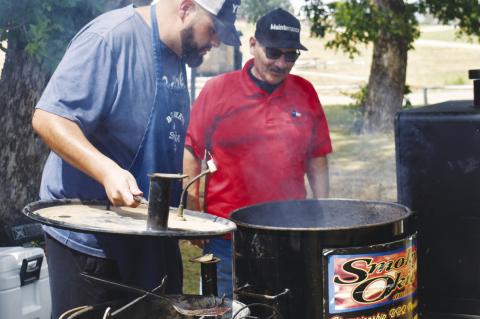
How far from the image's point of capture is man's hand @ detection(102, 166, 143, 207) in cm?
221

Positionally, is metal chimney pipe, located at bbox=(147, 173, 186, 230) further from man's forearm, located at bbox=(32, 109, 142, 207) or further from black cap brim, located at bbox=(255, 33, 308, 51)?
black cap brim, located at bbox=(255, 33, 308, 51)

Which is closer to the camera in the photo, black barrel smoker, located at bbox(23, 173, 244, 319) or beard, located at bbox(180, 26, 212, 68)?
black barrel smoker, located at bbox(23, 173, 244, 319)

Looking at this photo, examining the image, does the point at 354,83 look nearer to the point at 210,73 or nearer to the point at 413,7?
the point at 210,73

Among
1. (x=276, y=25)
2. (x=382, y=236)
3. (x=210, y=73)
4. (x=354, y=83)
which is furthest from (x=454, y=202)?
(x=354, y=83)

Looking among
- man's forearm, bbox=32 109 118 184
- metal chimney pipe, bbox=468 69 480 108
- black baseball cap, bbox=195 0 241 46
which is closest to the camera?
man's forearm, bbox=32 109 118 184

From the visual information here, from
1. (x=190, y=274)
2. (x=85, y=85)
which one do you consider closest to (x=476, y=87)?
(x=85, y=85)

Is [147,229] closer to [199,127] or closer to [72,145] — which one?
[72,145]

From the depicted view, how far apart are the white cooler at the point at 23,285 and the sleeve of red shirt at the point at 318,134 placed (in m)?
1.54

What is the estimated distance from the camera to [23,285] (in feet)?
12.2

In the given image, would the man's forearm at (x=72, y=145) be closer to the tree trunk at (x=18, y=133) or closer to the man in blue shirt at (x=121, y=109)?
the man in blue shirt at (x=121, y=109)

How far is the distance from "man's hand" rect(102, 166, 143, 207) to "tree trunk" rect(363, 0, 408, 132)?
10.8 meters

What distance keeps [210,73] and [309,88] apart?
42.8 feet

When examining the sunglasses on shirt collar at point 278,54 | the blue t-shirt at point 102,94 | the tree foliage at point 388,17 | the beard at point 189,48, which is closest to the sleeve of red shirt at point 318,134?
the sunglasses on shirt collar at point 278,54

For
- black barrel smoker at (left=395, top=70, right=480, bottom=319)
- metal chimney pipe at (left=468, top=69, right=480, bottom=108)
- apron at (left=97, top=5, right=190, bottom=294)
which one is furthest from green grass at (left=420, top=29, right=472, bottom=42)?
apron at (left=97, top=5, right=190, bottom=294)
